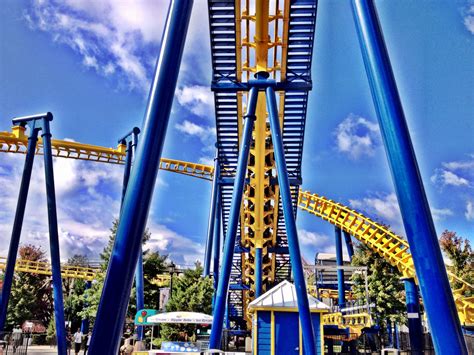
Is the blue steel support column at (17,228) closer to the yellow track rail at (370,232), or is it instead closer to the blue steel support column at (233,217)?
the blue steel support column at (233,217)

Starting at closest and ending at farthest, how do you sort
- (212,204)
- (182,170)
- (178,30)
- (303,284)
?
(178,30) → (303,284) → (212,204) → (182,170)

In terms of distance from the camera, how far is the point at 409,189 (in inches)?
209

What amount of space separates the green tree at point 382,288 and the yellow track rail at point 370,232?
1.22m

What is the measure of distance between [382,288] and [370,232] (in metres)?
3.21

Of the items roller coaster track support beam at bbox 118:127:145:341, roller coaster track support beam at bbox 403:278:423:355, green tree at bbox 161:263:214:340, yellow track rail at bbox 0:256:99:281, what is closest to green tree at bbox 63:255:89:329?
yellow track rail at bbox 0:256:99:281

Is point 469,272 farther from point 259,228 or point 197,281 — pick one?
point 197,281

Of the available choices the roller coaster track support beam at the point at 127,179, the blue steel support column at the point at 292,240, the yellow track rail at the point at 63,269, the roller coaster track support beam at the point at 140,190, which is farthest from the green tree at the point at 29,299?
the roller coaster track support beam at the point at 140,190

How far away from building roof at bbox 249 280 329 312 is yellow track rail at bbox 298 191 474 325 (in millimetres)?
7373

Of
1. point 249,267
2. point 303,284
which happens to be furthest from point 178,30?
point 249,267

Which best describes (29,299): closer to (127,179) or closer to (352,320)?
(127,179)

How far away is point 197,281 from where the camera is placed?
26.5 m

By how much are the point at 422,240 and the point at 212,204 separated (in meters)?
15.3

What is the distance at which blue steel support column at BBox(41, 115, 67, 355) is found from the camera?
1339 centimetres

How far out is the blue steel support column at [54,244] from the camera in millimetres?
13391
